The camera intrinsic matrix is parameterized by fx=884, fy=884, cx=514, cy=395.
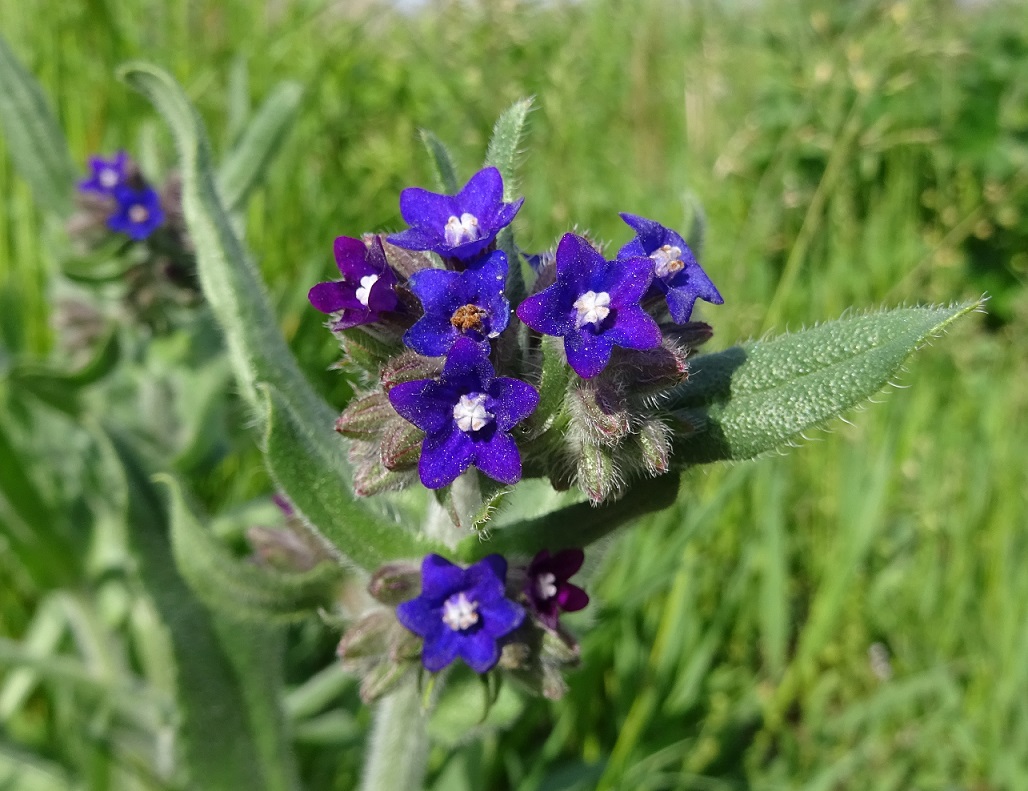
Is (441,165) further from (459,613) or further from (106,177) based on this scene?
(106,177)

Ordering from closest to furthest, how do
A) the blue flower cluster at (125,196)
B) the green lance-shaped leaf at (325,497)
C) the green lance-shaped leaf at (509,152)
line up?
the green lance-shaped leaf at (325,497) → the green lance-shaped leaf at (509,152) → the blue flower cluster at (125,196)

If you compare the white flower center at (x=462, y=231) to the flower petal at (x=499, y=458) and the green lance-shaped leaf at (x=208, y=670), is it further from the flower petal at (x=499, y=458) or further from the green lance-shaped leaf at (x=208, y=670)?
the green lance-shaped leaf at (x=208, y=670)

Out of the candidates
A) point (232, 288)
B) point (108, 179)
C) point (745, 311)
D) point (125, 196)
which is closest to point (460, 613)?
point (232, 288)

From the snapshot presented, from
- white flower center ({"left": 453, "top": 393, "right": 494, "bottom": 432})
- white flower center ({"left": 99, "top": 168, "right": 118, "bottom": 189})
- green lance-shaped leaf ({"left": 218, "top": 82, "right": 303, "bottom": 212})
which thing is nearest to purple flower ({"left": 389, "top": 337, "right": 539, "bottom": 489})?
white flower center ({"left": 453, "top": 393, "right": 494, "bottom": 432})

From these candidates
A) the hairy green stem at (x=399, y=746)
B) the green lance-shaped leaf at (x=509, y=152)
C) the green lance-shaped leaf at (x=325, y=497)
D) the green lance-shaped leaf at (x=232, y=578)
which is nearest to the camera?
the green lance-shaped leaf at (x=325, y=497)

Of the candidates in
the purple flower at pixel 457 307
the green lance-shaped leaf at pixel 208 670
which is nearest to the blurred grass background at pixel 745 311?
the green lance-shaped leaf at pixel 208 670

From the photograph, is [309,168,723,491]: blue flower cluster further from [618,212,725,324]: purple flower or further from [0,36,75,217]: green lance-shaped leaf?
[0,36,75,217]: green lance-shaped leaf

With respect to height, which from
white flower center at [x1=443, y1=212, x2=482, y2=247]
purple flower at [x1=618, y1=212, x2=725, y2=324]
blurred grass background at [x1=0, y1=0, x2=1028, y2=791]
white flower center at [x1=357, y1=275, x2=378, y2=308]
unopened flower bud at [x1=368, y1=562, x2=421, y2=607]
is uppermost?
white flower center at [x1=443, y1=212, x2=482, y2=247]
